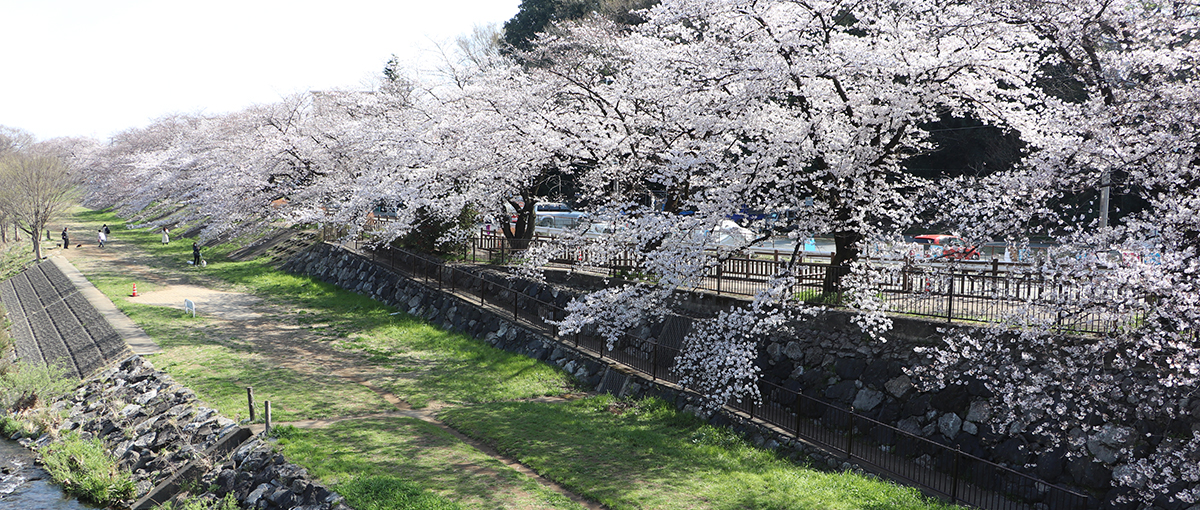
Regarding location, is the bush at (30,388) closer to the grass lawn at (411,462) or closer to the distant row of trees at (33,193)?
the grass lawn at (411,462)

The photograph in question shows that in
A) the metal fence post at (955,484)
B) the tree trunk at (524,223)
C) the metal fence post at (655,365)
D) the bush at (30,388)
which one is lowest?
the bush at (30,388)

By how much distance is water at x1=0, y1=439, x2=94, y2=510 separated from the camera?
14633 mm

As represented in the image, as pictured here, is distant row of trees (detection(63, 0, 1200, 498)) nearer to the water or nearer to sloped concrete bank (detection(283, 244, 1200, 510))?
sloped concrete bank (detection(283, 244, 1200, 510))

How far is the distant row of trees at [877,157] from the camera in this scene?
369 inches

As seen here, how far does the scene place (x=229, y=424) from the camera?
1441 cm

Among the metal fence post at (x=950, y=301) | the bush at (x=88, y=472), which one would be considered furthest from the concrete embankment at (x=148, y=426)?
the metal fence post at (x=950, y=301)

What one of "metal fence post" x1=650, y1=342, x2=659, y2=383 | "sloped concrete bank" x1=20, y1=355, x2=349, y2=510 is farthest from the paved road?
"metal fence post" x1=650, y1=342, x2=659, y2=383

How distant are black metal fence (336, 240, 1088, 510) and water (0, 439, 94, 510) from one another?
1082cm

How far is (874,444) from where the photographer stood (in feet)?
40.2

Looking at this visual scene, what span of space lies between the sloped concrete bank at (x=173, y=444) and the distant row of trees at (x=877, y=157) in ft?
20.6

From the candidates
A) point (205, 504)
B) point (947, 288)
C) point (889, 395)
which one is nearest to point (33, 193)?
point (205, 504)

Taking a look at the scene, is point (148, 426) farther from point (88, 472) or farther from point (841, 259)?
point (841, 259)

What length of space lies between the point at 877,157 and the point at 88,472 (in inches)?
657

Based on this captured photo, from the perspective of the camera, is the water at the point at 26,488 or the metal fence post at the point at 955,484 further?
the water at the point at 26,488
